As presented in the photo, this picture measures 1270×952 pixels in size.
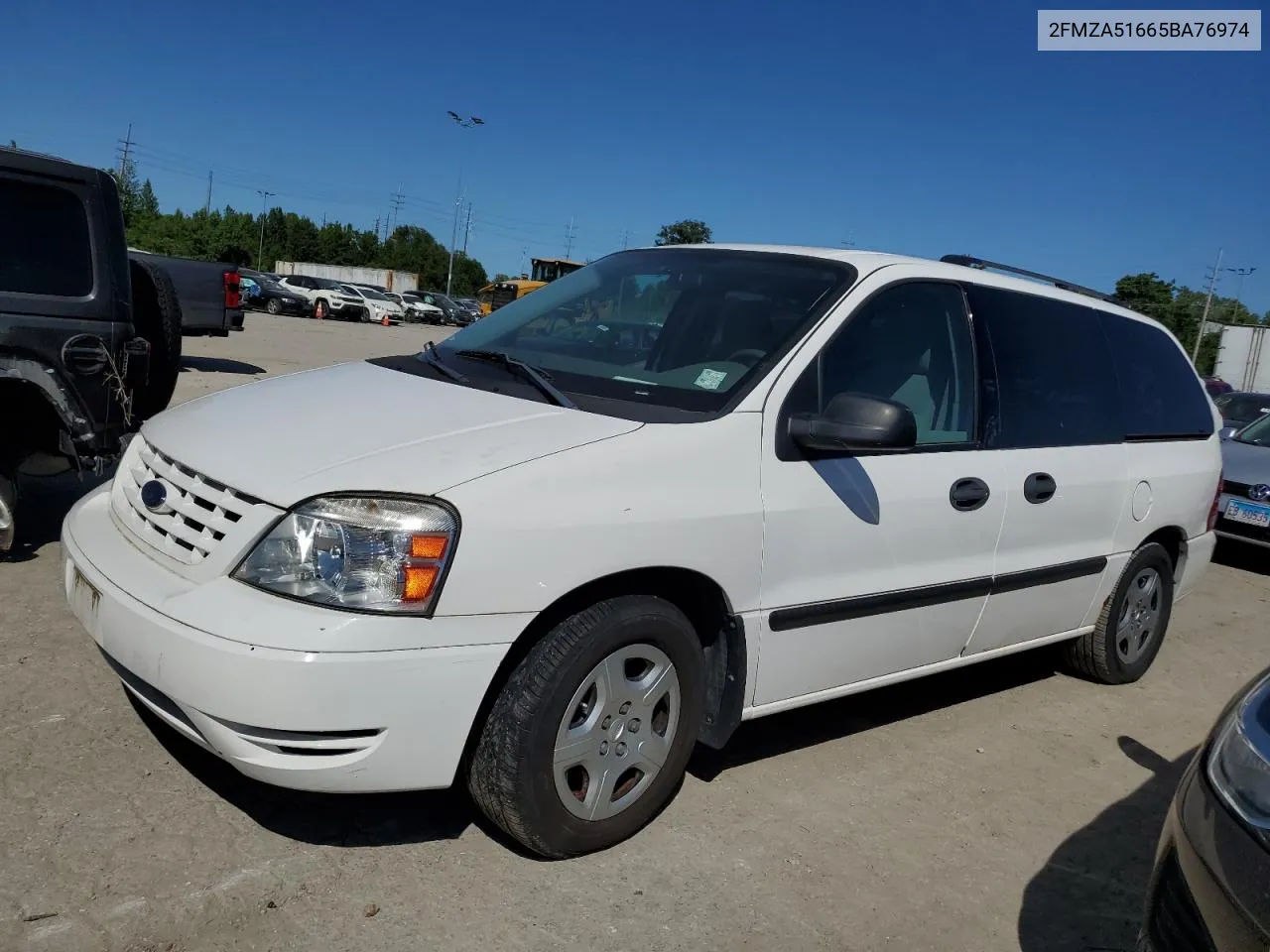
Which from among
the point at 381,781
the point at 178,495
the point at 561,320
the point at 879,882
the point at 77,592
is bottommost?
the point at 879,882

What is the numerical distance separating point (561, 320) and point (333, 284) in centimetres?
4231

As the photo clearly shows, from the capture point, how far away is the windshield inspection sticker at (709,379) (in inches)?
129

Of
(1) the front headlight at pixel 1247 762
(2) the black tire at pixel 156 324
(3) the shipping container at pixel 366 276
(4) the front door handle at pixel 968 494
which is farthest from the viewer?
(3) the shipping container at pixel 366 276

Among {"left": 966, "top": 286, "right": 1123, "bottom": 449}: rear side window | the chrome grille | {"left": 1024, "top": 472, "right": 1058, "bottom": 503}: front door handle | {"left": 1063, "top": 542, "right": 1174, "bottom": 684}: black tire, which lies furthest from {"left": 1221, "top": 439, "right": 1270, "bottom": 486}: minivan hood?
the chrome grille

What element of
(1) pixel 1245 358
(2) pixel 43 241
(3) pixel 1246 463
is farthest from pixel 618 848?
(1) pixel 1245 358

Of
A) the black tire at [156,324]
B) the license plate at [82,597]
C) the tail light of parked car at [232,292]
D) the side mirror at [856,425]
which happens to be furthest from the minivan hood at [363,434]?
the tail light of parked car at [232,292]

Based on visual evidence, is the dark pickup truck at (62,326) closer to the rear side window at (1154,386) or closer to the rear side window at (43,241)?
the rear side window at (43,241)

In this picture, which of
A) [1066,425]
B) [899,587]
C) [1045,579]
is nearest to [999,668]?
[1045,579]

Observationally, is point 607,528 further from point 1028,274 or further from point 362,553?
point 1028,274

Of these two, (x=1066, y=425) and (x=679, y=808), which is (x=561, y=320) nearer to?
(x=679, y=808)

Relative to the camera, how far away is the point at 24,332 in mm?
4602

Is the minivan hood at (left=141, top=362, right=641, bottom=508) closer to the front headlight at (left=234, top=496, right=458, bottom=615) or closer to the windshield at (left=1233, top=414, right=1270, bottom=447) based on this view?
the front headlight at (left=234, top=496, right=458, bottom=615)

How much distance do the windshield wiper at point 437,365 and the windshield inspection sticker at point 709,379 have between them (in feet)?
2.55

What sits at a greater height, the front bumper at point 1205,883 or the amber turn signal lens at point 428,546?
the amber turn signal lens at point 428,546
